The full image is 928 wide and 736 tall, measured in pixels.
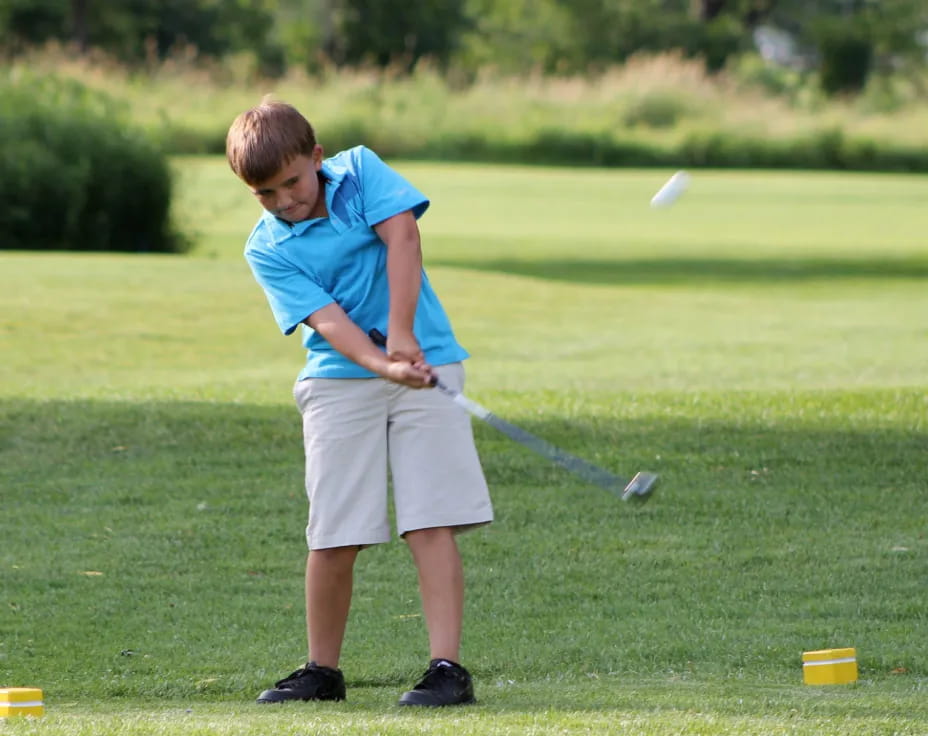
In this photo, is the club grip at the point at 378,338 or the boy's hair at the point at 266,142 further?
the club grip at the point at 378,338

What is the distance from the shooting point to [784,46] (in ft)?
307

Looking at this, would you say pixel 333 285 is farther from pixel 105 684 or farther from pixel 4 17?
pixel 4 17

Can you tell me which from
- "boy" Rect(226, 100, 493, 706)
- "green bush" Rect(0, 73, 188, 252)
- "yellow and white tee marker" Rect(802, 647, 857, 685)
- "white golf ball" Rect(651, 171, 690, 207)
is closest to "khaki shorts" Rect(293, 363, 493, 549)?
"boy" Rect(226, 100, 493, 706)

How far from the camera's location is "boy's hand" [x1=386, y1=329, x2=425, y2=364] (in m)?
4.46

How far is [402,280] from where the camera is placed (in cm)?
450

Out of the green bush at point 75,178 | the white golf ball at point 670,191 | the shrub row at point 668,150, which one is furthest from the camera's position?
the shrub row at point 668,150

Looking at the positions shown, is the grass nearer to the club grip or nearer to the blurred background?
the club grip

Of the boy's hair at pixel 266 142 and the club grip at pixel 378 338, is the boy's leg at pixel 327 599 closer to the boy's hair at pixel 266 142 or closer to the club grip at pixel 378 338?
the club grip at pixel 378 338

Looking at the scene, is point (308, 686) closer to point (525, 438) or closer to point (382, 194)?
point (525, 438)

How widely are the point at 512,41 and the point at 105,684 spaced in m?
64.2

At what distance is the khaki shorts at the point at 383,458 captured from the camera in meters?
4.62

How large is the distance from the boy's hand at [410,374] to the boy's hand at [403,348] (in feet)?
0.05

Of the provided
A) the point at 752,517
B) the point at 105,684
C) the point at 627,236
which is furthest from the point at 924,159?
the point at 105,684

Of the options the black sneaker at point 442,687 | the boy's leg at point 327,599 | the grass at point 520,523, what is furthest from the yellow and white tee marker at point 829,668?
the boy's leg at point 327,599
